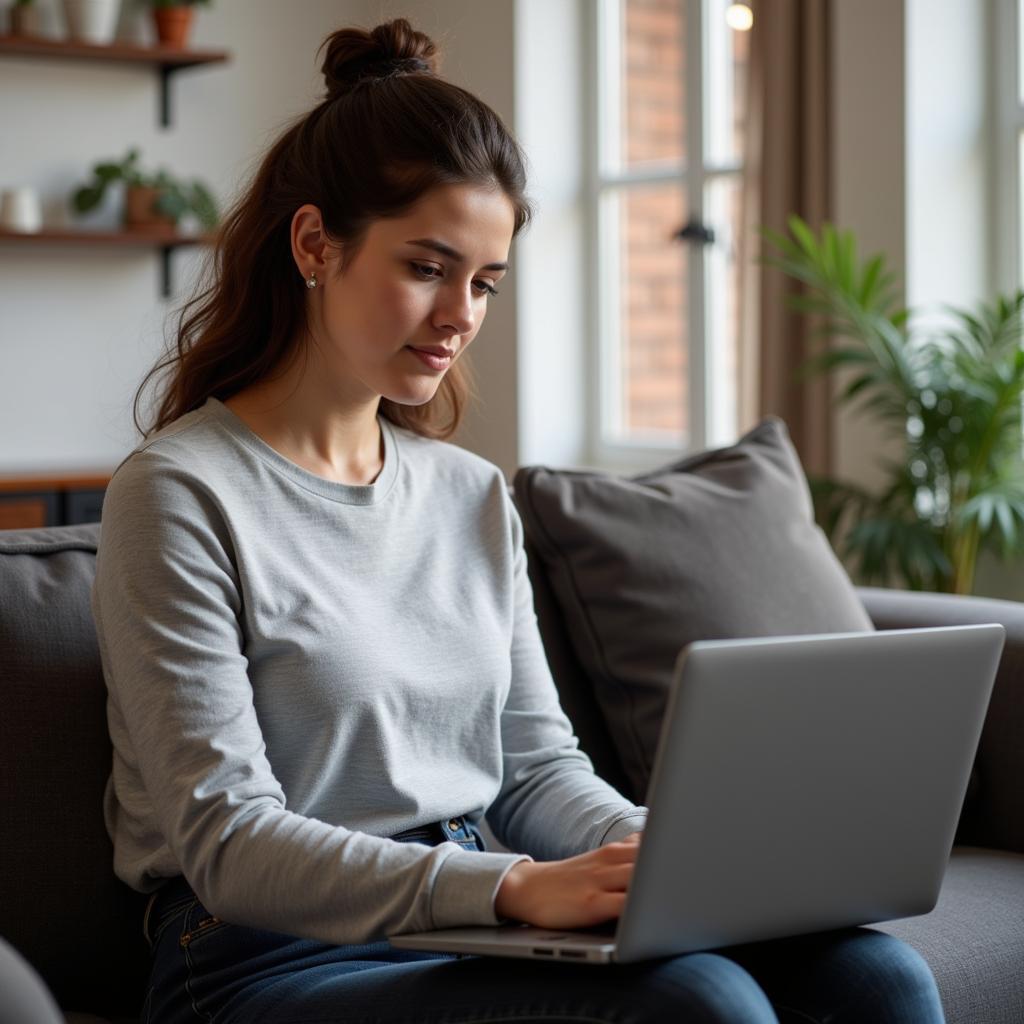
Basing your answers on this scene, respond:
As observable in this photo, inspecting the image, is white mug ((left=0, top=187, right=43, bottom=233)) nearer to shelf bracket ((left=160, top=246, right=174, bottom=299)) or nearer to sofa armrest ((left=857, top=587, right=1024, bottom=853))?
shelf bracket ((left=160, top=246, right=174, bottom=299))

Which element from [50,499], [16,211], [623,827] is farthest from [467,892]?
[16,211]

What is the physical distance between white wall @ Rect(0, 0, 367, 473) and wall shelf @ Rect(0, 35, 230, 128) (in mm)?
55

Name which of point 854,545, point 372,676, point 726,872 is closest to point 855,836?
point 726,872

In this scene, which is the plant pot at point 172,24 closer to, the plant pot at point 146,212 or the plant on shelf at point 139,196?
the plant on shelf at point 139,196

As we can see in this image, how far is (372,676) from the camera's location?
A: 54.4 inches

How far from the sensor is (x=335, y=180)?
4.77 feet

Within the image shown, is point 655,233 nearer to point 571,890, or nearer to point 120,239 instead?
point 120,239

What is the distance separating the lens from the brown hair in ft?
4.71

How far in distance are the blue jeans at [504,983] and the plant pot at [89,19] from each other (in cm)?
368

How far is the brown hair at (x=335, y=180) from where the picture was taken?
56.5 inches

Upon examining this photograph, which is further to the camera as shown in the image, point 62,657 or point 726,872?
point 62,657

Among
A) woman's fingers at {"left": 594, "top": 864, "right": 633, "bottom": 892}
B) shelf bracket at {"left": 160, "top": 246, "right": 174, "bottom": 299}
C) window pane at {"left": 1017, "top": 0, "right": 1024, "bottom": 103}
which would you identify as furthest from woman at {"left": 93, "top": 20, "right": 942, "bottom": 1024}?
shelf bracket at {"left": 160, "top": 246, "right": 174, "bottom": 299}

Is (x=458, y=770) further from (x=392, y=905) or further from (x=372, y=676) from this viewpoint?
(x=392, y=905)

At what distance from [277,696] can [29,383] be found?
3.61m
